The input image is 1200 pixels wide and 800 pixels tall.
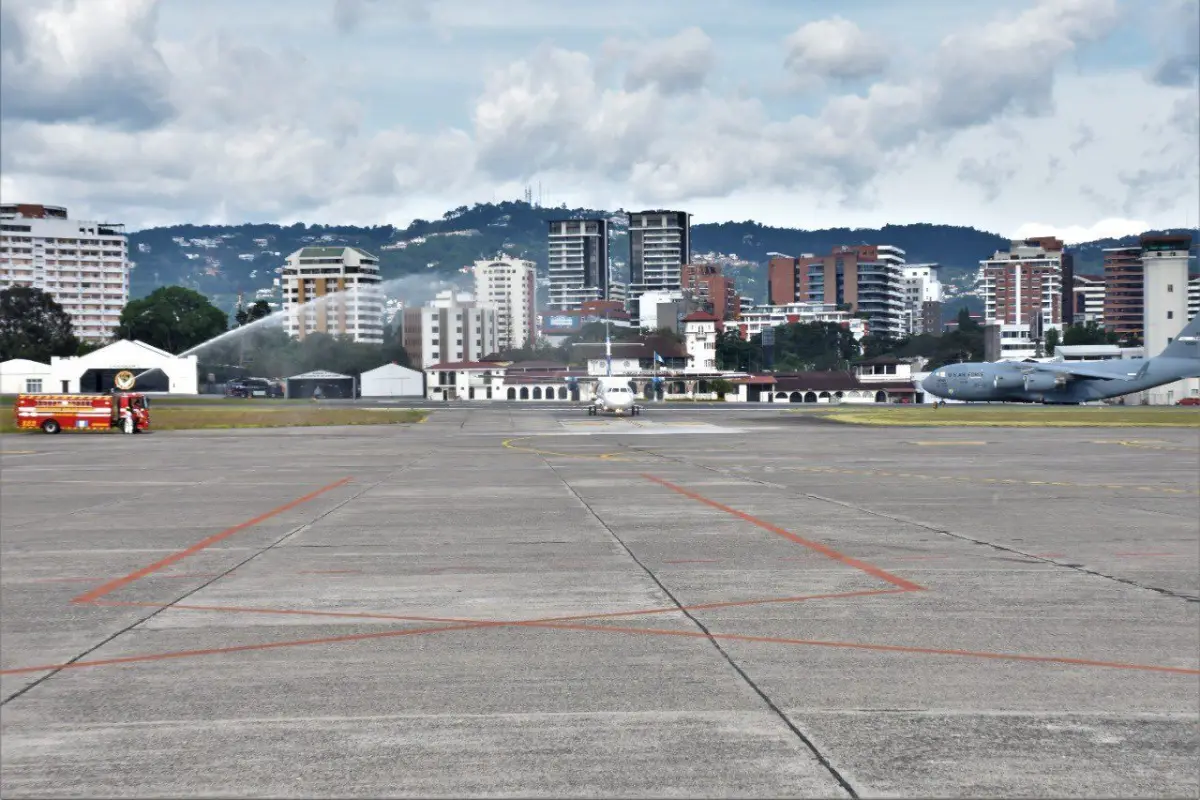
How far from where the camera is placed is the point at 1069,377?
10850cm

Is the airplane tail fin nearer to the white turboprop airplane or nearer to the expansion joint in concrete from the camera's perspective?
the white turboprop airplane

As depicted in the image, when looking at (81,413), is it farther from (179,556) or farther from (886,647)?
(886,647)

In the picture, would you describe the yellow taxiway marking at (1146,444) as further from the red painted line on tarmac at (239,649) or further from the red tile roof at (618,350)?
the red tile roof at (618,350)

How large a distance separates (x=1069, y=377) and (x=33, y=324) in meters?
155

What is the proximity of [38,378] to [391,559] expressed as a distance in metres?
120

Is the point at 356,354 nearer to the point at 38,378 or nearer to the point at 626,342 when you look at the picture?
the point at 38,378

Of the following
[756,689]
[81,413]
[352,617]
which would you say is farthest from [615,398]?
[756,689]

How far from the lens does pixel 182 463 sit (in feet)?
136

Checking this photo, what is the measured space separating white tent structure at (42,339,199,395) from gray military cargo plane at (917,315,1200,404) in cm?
7150

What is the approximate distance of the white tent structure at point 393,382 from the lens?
147750 mm

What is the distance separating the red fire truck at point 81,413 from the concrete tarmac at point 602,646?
134 ft

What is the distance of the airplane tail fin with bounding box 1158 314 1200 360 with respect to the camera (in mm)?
107500

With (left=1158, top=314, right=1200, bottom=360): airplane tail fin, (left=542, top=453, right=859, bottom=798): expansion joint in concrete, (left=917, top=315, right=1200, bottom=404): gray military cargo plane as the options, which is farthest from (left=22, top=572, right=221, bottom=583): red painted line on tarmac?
(left=1158, top=314, right=1200, bottom=360): airplane tail fin

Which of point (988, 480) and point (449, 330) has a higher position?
point (449, 330)
